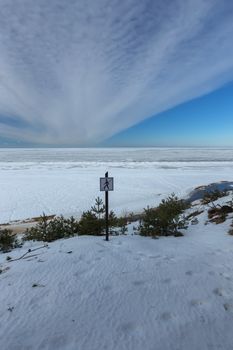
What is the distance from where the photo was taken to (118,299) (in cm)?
346

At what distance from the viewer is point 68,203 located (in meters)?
17.0

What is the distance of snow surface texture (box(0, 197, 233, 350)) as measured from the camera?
2.73 meters

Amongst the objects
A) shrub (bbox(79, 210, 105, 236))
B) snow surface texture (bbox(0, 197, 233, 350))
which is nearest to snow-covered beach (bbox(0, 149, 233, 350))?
snow surface texture (bbox(0, 197, 233, 350))

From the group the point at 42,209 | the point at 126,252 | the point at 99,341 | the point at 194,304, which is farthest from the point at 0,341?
the point at 42,209

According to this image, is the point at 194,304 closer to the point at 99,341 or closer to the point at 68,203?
the point at 99,341

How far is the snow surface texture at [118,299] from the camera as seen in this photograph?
2.73 meters

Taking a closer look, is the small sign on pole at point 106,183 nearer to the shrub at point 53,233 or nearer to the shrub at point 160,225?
the shrub at point 160,225

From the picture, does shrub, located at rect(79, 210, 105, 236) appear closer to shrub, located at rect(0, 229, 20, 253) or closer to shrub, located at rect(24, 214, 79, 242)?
shrub, located at rect(24, 214, 79, 242)

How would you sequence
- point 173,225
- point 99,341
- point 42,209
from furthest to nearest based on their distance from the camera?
1. point 42,209
2. point 173,225
3. point 99,341

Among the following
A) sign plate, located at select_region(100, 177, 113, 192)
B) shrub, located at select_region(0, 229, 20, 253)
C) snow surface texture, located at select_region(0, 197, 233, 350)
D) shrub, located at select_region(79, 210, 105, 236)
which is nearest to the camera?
snow surface texture, located at select_region(0, 197, 233, 350)

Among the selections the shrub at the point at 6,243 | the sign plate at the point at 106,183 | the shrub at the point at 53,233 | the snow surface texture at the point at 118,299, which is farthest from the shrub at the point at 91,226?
the snow surface texture at the point at 118,299

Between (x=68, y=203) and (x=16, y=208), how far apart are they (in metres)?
3.14

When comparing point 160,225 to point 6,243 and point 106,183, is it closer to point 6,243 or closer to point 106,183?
point 106,183

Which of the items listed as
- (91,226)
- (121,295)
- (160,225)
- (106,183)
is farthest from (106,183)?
(121,295)
